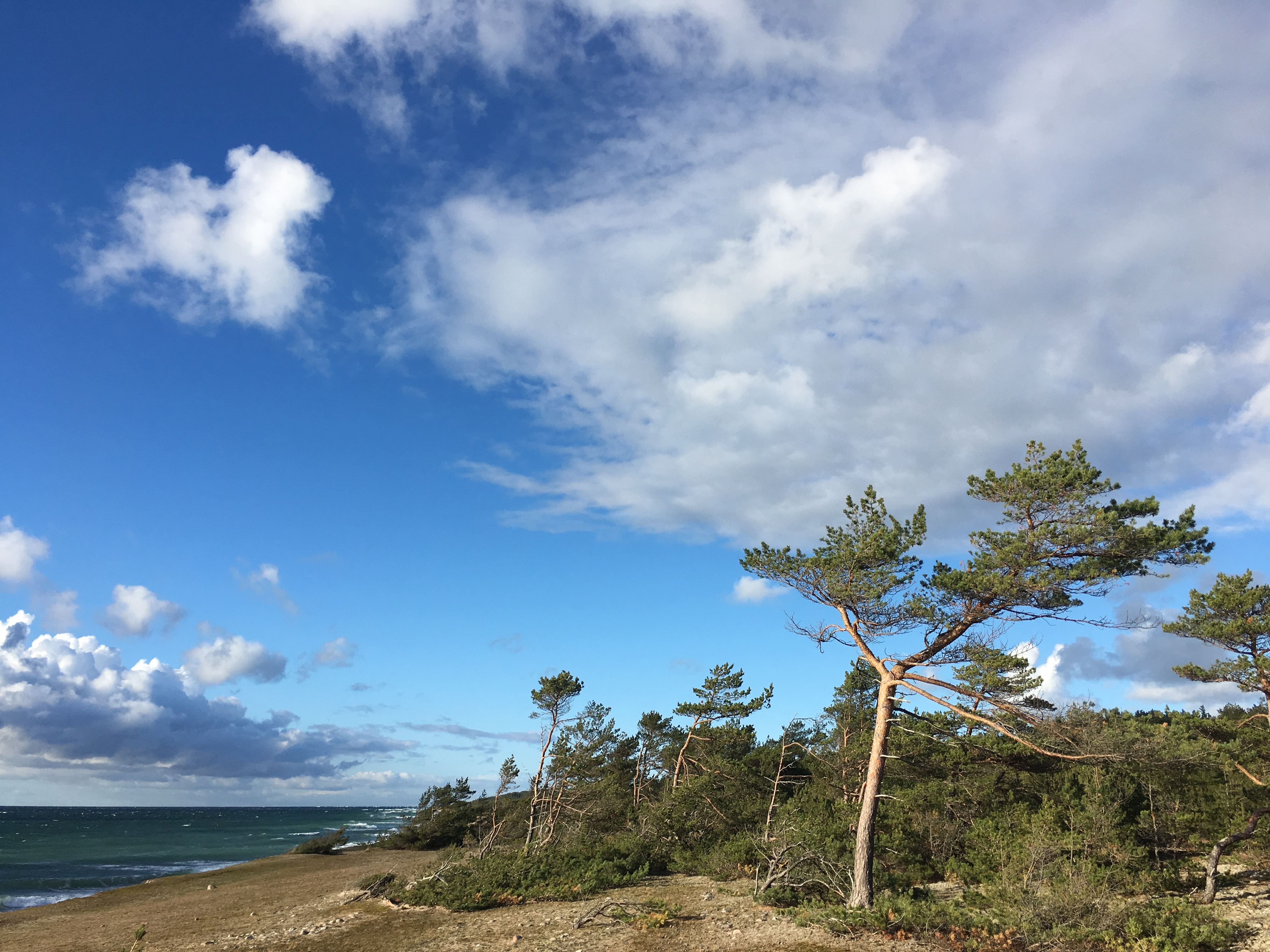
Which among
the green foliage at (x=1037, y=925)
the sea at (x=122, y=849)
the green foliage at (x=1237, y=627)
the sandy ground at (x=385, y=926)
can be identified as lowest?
the sea at (x=122, y=849)

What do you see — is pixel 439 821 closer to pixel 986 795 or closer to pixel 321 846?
pixel 321 846

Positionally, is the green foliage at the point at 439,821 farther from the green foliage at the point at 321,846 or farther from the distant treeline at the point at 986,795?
the distant treeline at the point at 986,795

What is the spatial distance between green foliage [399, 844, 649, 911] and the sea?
81.7ft

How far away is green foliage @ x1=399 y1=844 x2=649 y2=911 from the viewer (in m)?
18.1

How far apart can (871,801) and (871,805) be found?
10 centimetres

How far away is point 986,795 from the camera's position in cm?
2212

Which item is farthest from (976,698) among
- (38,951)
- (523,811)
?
(523,811)

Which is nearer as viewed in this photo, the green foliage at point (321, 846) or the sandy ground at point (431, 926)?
the sandy ground at point (431, 926)

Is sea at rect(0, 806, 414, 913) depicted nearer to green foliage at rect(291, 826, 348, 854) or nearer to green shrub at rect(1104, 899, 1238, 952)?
green foliage at rect(291, 826, 348, 854)

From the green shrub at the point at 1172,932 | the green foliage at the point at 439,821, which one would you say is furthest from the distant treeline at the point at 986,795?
the green foliage at the point at 439,821

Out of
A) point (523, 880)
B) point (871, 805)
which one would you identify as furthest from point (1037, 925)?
point (523, 880)

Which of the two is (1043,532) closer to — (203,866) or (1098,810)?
(1098,810)

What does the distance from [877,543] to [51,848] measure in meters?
94.0

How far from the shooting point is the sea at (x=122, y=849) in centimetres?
3953
